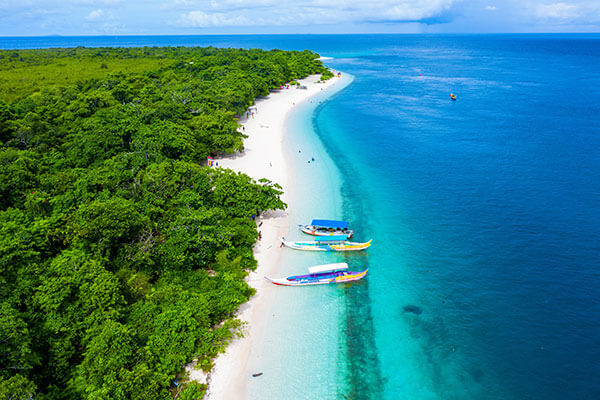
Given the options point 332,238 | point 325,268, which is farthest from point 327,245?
point 325,268

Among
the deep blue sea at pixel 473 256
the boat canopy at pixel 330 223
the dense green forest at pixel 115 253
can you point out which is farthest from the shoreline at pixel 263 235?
the deep blue sea at pixel 473 256

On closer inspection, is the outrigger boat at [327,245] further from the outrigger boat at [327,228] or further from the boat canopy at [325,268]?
the boat canopy at [325,268]

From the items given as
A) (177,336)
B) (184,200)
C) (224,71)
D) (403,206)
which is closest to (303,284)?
(177,336)

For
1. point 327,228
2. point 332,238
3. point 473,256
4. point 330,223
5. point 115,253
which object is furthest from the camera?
point 327,228

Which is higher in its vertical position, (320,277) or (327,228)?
(327,228)

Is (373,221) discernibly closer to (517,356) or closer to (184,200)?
(517,356)

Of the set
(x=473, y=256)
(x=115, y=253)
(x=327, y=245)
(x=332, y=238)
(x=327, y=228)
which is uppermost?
(x=115, y=253)

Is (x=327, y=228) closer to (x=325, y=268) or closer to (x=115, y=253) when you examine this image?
(x=325, y=268)
